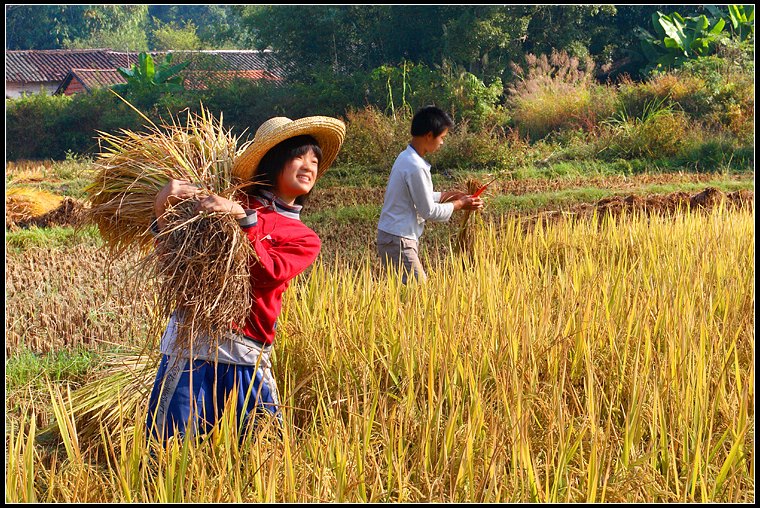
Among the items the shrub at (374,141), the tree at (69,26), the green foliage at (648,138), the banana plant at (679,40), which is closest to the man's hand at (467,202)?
the shrub at (374,141)

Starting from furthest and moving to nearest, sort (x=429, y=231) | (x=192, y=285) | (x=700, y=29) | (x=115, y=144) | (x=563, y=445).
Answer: (x=700, y=29)
(x=429, y=231)
(x=115, y=144)
(x=192, y=285)
(x=563, y=445)

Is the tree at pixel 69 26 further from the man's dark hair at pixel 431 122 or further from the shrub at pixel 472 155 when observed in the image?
the man's dark hair at pixel 431 122

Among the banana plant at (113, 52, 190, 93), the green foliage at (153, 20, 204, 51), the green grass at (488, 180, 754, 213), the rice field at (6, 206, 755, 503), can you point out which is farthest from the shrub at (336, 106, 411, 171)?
the green foliage at (153, 20, 204, 51)

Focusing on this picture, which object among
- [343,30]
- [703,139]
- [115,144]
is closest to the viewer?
[115,144]

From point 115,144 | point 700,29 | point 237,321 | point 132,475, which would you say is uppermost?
point 700,29

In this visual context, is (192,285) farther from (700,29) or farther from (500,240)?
(700,29)

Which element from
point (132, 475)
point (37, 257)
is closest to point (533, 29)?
point (37, 257)

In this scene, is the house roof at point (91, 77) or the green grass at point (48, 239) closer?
the green grass at point (48, 239)

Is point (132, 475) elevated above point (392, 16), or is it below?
below

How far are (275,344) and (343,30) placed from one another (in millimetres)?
14504

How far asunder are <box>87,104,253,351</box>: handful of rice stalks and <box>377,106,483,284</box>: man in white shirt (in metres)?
1.54

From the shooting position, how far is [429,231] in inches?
267

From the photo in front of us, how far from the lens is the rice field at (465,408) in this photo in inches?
75.0

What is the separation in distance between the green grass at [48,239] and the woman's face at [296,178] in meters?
4.46
